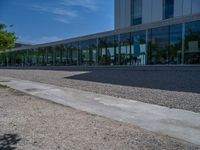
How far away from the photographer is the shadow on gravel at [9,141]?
4.95m

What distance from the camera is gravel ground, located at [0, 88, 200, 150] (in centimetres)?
503

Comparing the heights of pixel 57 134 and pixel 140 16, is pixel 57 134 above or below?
below

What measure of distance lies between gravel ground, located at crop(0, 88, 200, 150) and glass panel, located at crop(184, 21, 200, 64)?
16184mm

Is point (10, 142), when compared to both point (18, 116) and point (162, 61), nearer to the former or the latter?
point (18, 116)

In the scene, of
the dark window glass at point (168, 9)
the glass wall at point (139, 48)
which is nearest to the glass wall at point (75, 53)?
the glass wall at point (139, 48)

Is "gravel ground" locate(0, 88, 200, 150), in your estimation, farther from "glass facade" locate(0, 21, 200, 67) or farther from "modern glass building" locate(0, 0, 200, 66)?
"modern glass building" locate(0, 0, 200, 66)

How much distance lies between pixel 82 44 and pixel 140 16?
35.2 ft

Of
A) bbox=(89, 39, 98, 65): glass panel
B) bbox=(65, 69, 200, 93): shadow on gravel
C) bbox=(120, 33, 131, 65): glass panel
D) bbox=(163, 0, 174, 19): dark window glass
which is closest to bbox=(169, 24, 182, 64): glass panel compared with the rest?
bbox=(65, 69, 200, 93): shadow on gravel

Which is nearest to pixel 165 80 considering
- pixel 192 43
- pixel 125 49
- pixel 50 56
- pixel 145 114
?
pixel 192 43

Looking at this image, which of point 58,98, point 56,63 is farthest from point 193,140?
point 56,63

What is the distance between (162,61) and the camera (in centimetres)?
2452

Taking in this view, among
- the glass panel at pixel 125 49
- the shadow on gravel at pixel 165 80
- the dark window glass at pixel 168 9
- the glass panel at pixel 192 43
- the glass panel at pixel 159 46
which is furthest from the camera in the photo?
the dark window glass at pixel 168 9

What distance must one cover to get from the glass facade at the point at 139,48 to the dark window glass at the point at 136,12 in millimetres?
10263

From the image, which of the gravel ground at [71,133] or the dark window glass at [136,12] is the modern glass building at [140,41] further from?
the gravel ground at [71,133]
